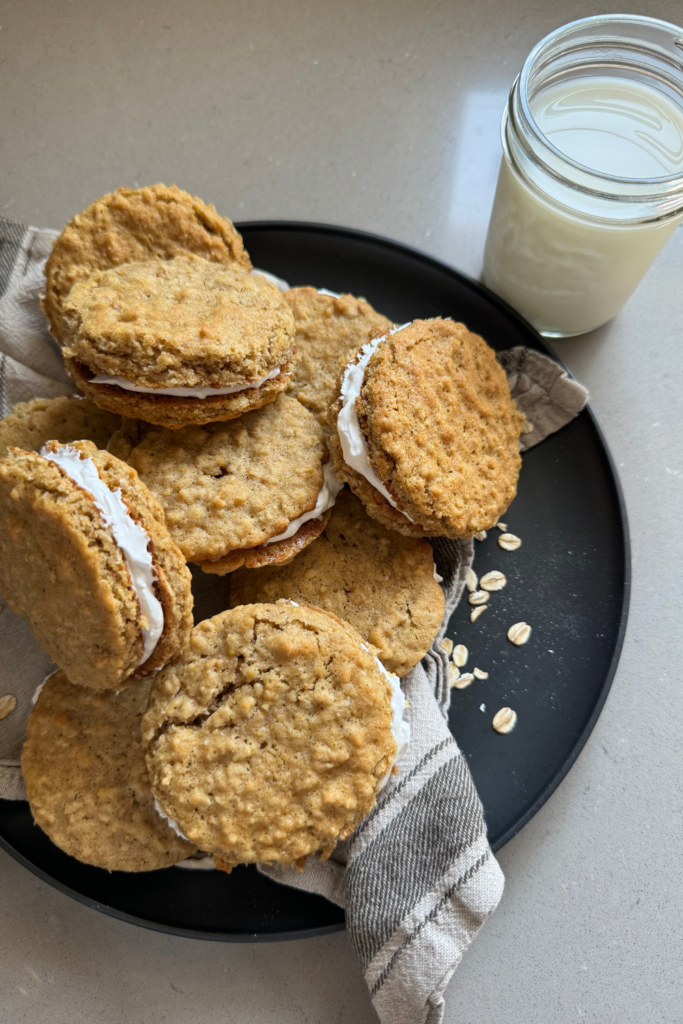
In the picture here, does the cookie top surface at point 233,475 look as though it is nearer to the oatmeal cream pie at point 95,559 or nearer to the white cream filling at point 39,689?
the oatmeal cream pie at point 95,559

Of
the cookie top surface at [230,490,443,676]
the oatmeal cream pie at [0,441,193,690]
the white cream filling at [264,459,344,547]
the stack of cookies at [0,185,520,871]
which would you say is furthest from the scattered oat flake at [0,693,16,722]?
the white cream filling at [264,459,344,547]

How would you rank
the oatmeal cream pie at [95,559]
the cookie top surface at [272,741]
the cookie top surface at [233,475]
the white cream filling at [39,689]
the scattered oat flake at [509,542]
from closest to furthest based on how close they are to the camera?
1. the oatmeal cream pie at [95,559]
2. the cookie top surface at [272,741]
3. the cookie top surface at [233,475]
4. the white cream filling at [39,689]
5. the scattered oat flake at [509,542]

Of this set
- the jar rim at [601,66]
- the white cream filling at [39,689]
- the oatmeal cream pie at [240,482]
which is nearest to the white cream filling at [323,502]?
the oatmeal cream pie at [240,482]

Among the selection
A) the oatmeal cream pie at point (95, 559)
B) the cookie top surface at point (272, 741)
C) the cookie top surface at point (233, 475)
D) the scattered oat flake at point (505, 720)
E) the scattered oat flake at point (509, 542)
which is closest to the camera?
the oatmeal cream pie at point (95, 559)

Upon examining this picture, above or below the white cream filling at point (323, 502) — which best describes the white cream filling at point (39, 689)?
below

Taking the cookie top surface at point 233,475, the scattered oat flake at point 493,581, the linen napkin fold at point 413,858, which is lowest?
the linen napkin fold at point 413,858

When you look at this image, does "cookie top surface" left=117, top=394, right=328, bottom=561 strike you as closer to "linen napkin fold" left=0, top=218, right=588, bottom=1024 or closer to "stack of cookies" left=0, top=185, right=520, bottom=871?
"stack of cookies" left=0, top=185, right=520, bottom=871

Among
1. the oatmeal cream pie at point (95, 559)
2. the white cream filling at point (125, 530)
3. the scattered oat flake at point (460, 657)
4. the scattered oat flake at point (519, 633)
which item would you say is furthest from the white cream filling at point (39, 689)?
the scattered oat flake at point (519, 633)

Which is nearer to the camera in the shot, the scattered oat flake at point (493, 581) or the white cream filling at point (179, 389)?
the white cream filling at point (179, 389)
